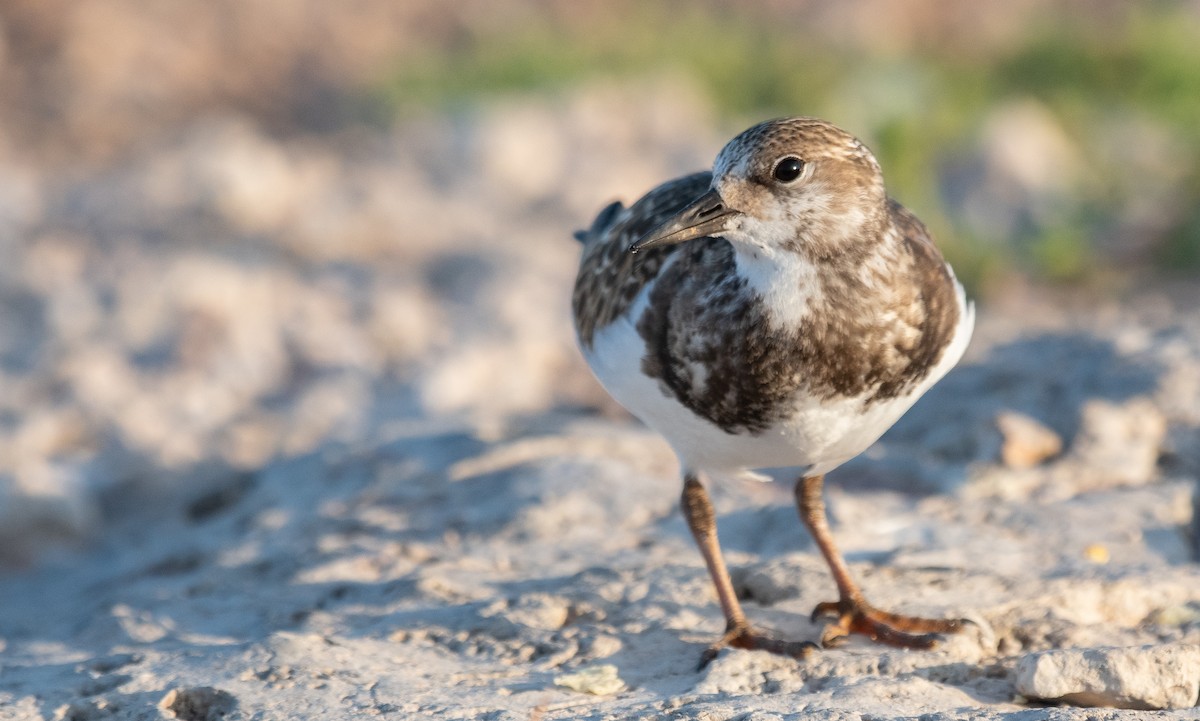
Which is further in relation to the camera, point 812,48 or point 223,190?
point 812,48

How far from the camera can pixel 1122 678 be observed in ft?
12.1

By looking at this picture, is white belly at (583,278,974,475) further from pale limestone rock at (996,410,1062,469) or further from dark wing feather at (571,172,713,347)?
pale limestone rock at (996,410,1062,469)

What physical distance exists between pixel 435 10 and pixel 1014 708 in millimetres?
8886

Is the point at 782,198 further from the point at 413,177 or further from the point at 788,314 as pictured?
the point at 413,177

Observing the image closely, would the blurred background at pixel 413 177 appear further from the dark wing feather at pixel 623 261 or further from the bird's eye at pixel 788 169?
the bird's eye at pixel 788 169

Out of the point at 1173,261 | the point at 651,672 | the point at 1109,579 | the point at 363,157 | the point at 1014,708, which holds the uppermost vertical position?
the point at 363,157

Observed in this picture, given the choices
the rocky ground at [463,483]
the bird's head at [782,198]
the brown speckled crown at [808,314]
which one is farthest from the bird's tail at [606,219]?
the bird's head at [782,198]

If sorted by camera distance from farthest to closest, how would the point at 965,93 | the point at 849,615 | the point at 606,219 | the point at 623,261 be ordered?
the point at 965,93 → the point at 606,219 → the point at 623,261 → the point at 849,615

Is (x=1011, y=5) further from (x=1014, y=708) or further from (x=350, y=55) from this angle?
(x=1014, y=708)

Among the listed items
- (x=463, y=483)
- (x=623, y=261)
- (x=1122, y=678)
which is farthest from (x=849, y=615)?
(x=463, y=483)

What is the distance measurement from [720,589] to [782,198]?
4.08ft

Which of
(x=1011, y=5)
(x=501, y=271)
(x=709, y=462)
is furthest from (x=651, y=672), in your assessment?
(x=1011, y=5)

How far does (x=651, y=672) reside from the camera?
4137 millimetres

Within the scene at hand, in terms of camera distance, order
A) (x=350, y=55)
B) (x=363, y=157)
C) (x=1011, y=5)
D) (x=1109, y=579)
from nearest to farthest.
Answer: (x=1109, y=579), (x=363, y=157), (x=350, y=55), (x=1011, y=5)
